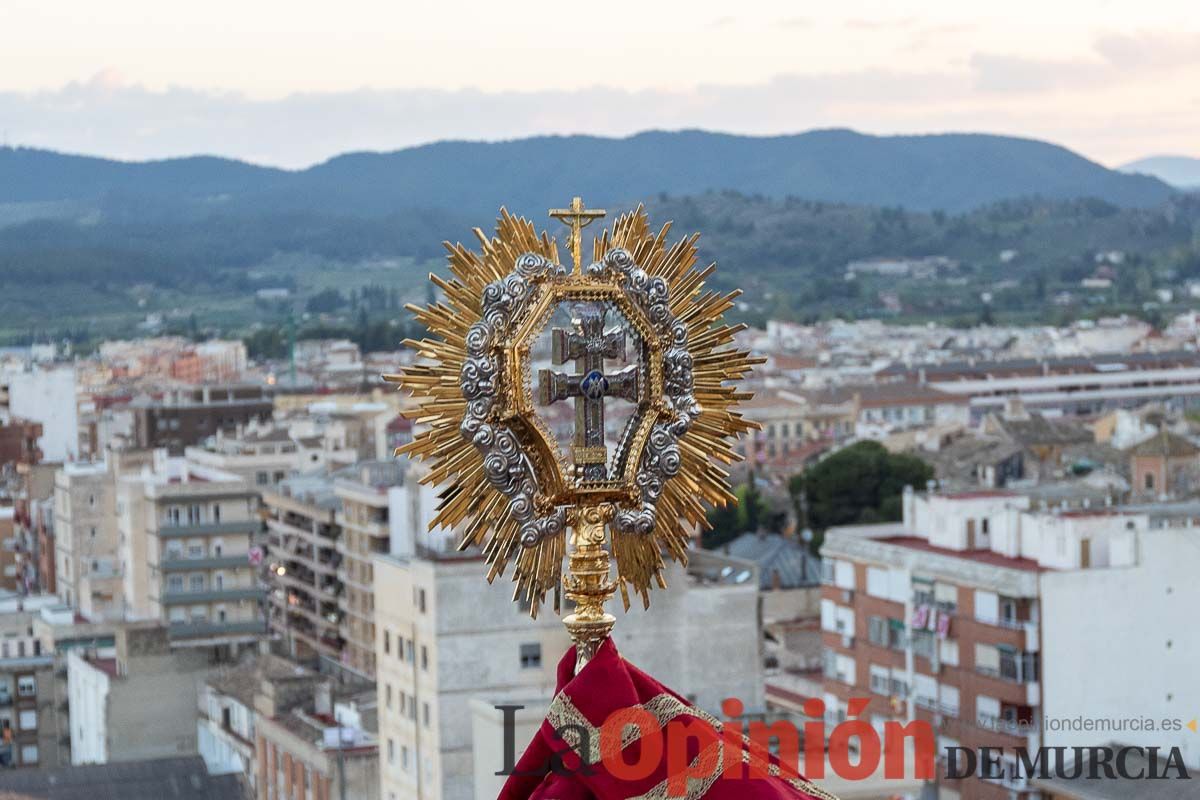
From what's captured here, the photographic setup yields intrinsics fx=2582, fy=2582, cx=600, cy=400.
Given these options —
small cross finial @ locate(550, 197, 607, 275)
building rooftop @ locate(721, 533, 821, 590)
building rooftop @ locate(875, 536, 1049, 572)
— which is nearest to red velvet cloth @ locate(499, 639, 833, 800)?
small cross finial @ locate(550, 197, 607, 275)

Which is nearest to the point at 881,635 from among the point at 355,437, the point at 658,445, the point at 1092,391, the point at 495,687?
the point at 495,687

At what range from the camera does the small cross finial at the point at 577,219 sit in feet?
15.7

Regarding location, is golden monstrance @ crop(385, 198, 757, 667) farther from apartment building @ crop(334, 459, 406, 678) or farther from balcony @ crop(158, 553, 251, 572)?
balcony @ crop(158, 553, 251, 572)

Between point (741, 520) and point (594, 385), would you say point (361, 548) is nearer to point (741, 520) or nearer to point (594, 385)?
point (741, 520)

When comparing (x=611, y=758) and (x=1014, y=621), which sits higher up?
(x=611, y=758)

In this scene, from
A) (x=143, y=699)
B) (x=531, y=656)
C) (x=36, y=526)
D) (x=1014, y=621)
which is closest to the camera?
(x=531, y=656)

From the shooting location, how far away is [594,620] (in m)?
4.66

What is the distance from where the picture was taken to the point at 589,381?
4.79 meters

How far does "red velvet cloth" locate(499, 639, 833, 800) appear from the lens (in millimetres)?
4480

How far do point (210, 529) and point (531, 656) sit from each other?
24.3 metres

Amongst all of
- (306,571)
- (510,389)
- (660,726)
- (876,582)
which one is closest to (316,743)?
(876,582)

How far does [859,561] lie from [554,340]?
30193mm

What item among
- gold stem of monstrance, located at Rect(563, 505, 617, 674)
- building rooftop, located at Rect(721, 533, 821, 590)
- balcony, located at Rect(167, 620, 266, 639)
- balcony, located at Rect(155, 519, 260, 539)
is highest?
gold stem of monstrance, located at Rect(563, 505, 617, 674)

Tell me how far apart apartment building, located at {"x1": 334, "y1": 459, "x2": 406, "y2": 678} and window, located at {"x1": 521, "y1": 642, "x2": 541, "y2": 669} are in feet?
54.1
